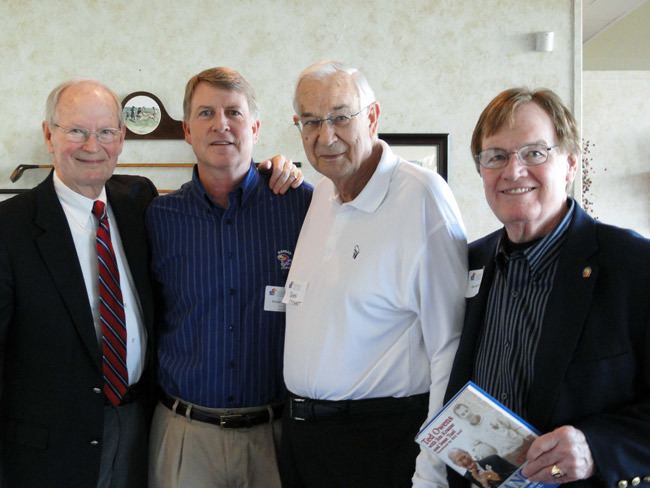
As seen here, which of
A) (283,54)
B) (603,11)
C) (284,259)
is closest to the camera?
(284,259)

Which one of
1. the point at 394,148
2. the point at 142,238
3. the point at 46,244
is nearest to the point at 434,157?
the point at 394,148

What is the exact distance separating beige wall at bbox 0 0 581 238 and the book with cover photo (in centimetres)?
350

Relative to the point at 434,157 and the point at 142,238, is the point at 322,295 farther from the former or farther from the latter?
the point at 434,157

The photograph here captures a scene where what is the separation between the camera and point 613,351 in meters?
1.37

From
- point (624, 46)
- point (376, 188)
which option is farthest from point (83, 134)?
point (624, 46)

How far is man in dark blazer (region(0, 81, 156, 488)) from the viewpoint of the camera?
204 centimetres

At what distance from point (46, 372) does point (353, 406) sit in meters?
0.97

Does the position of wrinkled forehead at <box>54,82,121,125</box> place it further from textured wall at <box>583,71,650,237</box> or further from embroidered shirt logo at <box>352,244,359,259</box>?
textured wall at <box>583,71,650,237</box>

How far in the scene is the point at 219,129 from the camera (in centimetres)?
228

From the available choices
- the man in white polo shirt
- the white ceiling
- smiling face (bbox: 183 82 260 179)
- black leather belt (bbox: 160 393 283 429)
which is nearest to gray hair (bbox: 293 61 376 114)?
the man in white polo shirt

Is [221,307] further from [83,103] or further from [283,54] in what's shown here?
[283,54]

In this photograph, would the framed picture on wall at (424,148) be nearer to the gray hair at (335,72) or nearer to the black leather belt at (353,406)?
the gray hair at (335,72)

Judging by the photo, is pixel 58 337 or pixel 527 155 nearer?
pixel 527 155

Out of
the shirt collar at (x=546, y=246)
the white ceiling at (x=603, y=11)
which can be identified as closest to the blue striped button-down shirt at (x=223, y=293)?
the shirt collar at (x=546, y=246)
